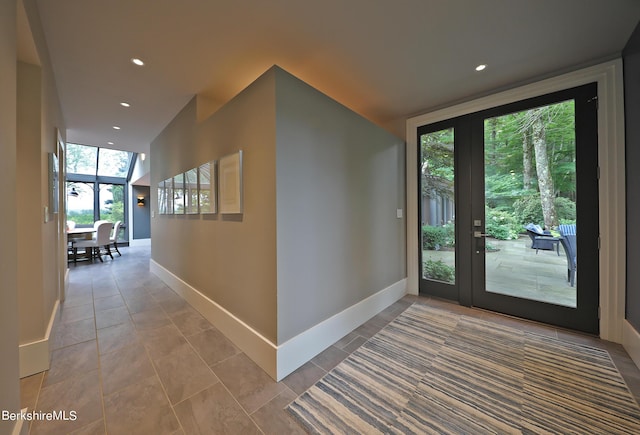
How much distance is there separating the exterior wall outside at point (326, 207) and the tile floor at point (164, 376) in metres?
0.36

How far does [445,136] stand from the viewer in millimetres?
3174

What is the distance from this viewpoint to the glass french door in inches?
91.8

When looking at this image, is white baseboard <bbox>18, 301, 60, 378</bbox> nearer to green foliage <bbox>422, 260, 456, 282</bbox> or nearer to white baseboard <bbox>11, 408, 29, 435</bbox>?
white baseboard <bbox>11, 408, 29, 435</bbox>

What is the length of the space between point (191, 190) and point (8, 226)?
1997 millimetres

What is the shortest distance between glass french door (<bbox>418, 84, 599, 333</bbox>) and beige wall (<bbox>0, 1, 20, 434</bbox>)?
3.76 meters

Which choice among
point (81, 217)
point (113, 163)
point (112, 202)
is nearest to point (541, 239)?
point (113, 163)

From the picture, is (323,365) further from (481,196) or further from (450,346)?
(481,196)

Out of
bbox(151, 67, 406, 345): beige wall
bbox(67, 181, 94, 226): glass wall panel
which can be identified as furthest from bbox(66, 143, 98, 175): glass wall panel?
bbox(151, 67, 406, 345): beige wall

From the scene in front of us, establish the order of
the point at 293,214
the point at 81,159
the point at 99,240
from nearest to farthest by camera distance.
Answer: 1. the point at 293,214
2. the point at 99,240
3. the point at 81,159

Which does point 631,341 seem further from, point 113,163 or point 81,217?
point 81,217

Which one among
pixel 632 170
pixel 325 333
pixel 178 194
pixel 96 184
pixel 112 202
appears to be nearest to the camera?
pixel 632 170

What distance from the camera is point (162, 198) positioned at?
397 centimetres

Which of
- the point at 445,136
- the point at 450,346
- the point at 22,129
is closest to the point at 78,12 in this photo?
the point at 22,129

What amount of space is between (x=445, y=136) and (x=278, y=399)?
138 inches
